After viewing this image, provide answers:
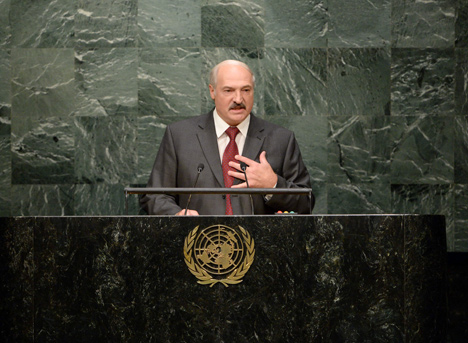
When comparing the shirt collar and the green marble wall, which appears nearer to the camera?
the shirt collar

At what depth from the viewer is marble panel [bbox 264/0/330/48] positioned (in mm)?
4902

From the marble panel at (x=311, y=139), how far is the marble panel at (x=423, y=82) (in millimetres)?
574

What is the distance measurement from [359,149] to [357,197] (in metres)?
0.35

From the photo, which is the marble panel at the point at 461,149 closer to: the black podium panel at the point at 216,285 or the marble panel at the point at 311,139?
the marble panel at the point at 311,139

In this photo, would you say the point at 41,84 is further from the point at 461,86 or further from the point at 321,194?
the point at 461,86

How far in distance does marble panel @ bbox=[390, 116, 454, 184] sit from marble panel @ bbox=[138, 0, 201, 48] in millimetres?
1619

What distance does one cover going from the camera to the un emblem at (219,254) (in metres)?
2.50

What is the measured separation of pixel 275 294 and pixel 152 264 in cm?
47

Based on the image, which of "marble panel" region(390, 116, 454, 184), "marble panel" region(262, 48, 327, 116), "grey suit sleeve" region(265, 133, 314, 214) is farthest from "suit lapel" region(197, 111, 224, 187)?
"marble panel" region(390, 116, 454, 184)

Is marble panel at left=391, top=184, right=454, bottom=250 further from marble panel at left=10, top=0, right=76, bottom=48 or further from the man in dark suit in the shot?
marble panel at left=10, top=0, right=76, bottom=48

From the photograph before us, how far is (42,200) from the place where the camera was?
16.0ft

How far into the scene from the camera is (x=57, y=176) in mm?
4879

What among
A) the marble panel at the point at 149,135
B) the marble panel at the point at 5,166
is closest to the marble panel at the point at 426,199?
the marble panel at the point at 149,135

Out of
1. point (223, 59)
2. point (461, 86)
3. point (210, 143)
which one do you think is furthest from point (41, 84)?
point (461, 86)
